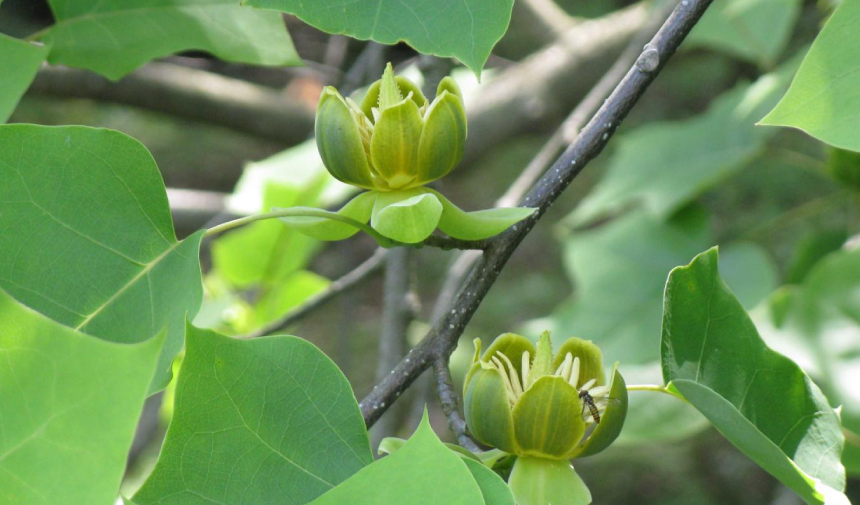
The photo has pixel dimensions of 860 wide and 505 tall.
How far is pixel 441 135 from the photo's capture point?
524 mm

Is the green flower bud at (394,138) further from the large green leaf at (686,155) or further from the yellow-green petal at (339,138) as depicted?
the large green leaf at (686,155)

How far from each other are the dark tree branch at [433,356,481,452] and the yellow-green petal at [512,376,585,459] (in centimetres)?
3

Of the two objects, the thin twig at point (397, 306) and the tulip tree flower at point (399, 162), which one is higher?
the tulip tree flower at point (399, 162)

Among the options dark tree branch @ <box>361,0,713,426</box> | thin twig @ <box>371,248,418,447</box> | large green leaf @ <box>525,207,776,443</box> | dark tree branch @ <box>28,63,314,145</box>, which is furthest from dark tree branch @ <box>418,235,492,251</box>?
dark tree branch @ <box>28,63,314,145</box>

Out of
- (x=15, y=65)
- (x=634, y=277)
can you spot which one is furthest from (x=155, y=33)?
(x=634, y=277)

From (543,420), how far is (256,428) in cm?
17

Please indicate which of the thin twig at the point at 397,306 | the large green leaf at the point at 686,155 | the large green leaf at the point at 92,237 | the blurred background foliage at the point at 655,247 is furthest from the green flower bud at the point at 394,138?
the large green leaf at the point at 686,155

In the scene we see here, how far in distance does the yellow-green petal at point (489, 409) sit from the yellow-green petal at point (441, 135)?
0.14 metres

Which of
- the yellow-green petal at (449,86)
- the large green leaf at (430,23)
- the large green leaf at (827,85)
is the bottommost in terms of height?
the yellow-green petal at (449,86)

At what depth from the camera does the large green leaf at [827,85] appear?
17.6 inches

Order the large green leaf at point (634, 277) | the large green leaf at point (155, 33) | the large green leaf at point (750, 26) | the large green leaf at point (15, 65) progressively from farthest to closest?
the large green leaf at point (750, 26)
the large green leaf at point (634, 277)
the large green leaf at point (155, 33)
the large green leaf at point (15, 65)

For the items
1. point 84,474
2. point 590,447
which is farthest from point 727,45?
point 84,474

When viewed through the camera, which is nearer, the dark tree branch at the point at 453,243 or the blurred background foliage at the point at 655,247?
the dark tree branch at the point at 453,243

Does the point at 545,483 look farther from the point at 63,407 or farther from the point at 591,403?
the point at 63,407
